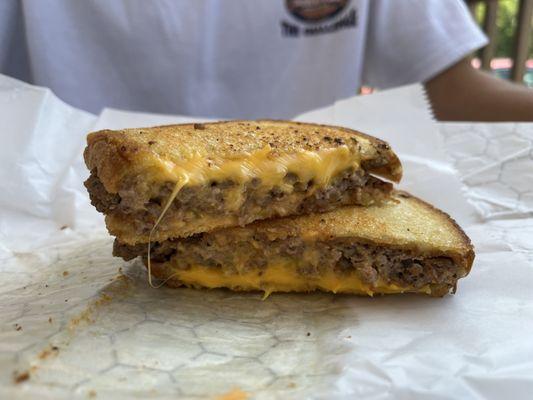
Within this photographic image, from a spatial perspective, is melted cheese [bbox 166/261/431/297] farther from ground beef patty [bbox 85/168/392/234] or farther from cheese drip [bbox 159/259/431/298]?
ground beef patty [bbox 85/168/392/234]

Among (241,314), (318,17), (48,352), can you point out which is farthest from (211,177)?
(318,17)

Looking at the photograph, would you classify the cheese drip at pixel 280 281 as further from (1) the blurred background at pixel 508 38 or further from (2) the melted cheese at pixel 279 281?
(1) the blurred background at pixel 508 38

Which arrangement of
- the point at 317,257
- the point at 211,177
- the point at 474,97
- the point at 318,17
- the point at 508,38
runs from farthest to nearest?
the point at 508,38, the point at 318,17, the point at 474,97, the point at 317,257, the point at 211,177

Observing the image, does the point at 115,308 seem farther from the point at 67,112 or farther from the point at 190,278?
the point at 67,112

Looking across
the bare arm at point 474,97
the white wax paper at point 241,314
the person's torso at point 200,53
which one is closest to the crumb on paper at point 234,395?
the white wax paper at point 241,314

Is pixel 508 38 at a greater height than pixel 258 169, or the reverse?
pixel 258 169

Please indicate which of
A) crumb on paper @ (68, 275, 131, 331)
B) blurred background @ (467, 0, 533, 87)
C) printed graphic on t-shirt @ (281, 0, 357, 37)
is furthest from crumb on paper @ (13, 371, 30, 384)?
blurred background @ (467, 0, 533, 87)

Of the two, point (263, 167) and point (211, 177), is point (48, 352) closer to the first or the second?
point (211, 177)
